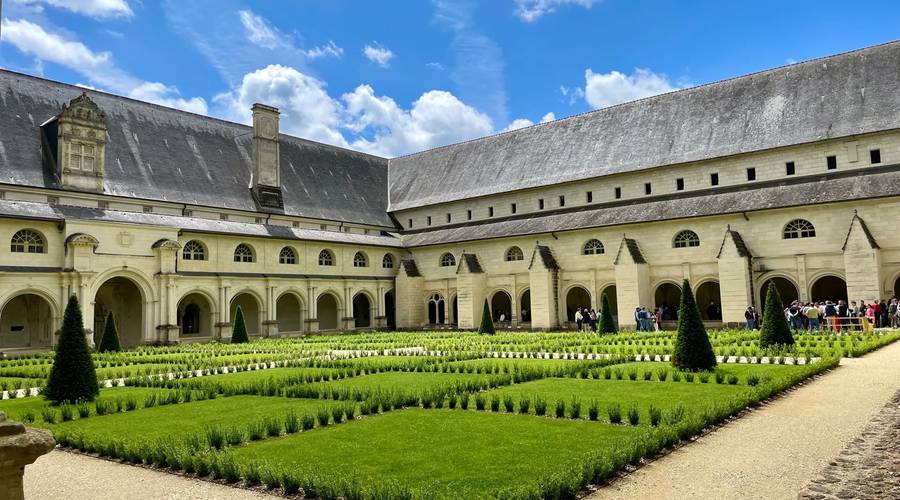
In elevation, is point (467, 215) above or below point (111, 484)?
above

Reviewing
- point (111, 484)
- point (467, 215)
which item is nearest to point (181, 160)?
point (467, 215)

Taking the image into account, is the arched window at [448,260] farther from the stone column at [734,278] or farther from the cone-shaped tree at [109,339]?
the cone-shaped tree at [109,339]

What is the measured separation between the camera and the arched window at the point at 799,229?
95.8 ft

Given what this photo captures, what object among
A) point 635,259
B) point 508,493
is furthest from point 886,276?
point 508,493

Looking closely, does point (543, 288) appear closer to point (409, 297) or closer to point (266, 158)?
point (409, 297)

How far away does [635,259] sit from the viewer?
3300 cm

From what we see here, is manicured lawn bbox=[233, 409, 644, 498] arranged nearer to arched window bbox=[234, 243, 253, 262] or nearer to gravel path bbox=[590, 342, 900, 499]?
gravel path bbox=[590, 342, 900, 499]

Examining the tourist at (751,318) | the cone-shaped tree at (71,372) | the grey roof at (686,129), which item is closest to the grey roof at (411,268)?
the grey roof at (686,129)

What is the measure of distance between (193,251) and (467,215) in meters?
18.3

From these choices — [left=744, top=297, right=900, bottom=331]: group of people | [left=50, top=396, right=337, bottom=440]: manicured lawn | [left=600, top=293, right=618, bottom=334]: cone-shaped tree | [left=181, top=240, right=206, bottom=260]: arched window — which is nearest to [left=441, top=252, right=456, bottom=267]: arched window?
[left=181, top=240, right=206, bottom=260]: arched window

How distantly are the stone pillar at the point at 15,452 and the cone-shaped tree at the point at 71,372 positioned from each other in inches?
391

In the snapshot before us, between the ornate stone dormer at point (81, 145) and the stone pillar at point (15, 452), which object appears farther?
the ornate stone dormer at point (81, 145)

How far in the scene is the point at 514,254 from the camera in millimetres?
39219

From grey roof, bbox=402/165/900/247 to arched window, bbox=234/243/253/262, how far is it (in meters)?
11.7
